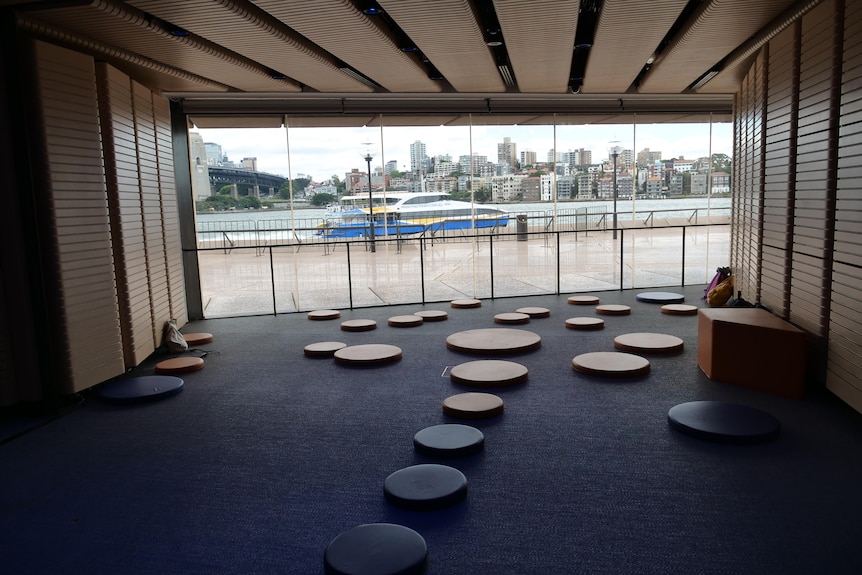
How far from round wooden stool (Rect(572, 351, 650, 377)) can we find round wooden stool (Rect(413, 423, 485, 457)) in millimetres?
1623

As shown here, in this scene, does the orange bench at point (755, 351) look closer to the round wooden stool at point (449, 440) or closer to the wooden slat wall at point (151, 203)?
the round wooden stool at point (449, 440)

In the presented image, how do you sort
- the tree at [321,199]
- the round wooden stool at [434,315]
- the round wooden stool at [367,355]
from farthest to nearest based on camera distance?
the tree at [321,199]
the round wooden stool at [434,315]
the round wooden stool at [367,355]

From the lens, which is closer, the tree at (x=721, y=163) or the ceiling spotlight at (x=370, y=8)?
the ceiling spotlight at (x=370, y=8)

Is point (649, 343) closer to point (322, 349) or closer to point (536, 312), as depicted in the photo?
point (536, 312)

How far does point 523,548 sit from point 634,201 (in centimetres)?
844

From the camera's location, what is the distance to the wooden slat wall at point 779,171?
5141 mm

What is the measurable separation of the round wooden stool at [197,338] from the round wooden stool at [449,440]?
3944 mm

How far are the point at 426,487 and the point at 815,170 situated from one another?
391cm

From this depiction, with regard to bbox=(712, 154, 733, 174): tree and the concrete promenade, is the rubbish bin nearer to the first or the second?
the concrete promenade

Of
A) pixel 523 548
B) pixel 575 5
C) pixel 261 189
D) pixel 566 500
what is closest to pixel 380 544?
pixel 523 548

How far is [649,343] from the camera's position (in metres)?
5.86

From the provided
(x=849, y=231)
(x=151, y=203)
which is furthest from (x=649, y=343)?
(x=151, y=203)

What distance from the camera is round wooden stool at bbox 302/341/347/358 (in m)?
6.14

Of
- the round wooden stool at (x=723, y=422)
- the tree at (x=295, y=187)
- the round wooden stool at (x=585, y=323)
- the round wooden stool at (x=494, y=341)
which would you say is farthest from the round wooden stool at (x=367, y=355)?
the tree at (x=295, y=187)
